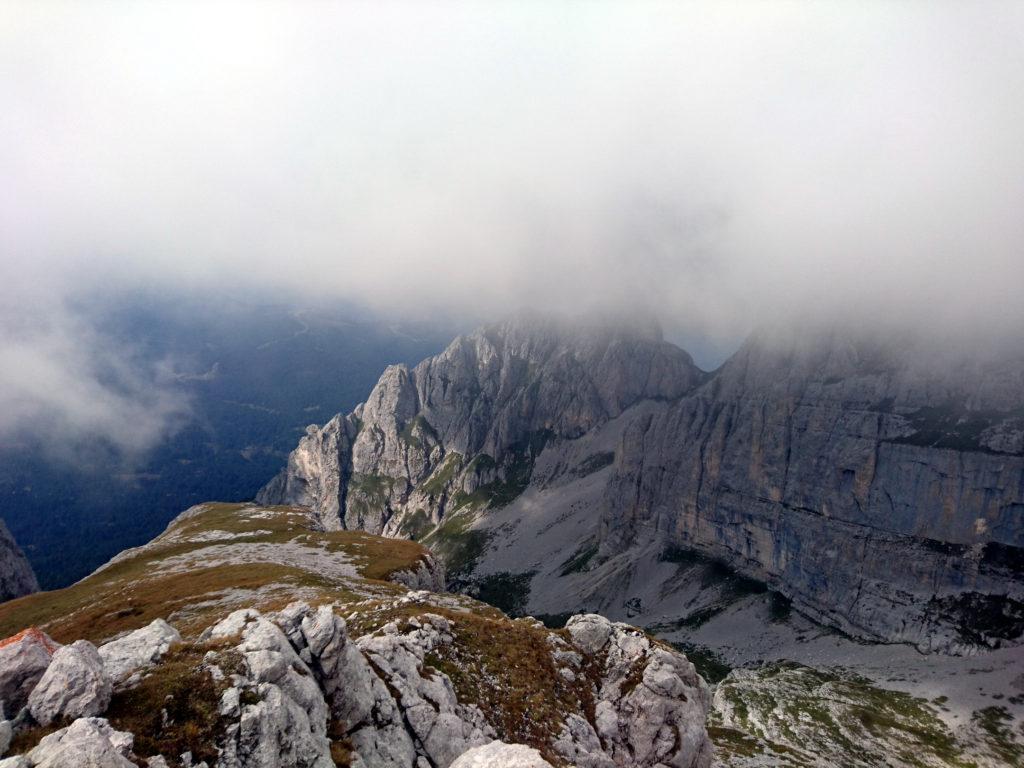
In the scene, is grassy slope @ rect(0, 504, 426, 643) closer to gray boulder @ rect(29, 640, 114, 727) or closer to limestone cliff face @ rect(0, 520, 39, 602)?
gray boulder @ rect(29, 640, 114, 727)

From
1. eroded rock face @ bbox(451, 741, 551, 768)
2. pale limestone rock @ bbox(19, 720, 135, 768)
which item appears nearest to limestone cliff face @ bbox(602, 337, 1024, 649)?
eroded rock face @ bbox(451, 741, 551, 768)

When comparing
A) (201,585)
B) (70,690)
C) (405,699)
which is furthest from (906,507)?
(70,690)

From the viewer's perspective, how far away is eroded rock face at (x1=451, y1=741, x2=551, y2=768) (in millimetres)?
18672

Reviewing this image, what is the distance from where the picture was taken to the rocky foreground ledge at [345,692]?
1777 cm

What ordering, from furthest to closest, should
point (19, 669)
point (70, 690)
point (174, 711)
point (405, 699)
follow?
A: point (405, 699) < point (174, 711) < point (19, 669) < point (70, 690)

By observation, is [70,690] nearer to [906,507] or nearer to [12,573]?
[12,573]

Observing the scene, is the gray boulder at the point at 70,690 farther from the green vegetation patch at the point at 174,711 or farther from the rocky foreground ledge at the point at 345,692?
the green vegetation patch at the point at 174,711

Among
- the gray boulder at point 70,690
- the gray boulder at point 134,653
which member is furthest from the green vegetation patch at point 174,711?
the gray boulder at point 70,690

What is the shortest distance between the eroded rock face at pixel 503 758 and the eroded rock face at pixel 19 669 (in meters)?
16.1

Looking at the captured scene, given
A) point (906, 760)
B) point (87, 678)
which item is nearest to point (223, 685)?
point (87, 678)

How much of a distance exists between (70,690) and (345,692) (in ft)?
38.7

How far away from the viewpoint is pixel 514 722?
101 ft

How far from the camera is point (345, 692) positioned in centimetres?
2550

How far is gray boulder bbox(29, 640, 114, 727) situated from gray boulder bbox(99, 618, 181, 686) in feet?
5.45
